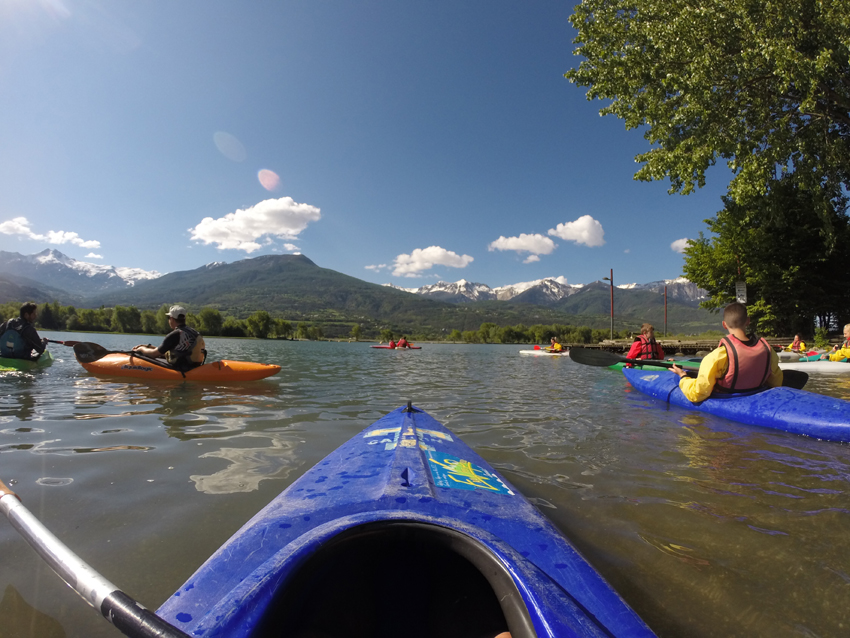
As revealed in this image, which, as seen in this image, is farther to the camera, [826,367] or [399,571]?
[826,367]

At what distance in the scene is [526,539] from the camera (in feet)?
7.25

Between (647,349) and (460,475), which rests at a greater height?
(647,349)

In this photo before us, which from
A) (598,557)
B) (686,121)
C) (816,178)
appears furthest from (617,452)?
(816,178)

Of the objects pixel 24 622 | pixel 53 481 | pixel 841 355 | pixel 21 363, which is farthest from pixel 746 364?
pixel 21 363

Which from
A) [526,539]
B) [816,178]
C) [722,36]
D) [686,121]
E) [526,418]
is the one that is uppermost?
[722,36]

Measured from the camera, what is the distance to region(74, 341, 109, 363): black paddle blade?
11.1 meters

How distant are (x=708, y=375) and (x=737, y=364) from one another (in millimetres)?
468

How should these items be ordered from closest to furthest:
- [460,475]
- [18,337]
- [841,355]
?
[460,475] < [18,337] < [841,355]

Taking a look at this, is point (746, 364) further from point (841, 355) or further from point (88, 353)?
point (88, 353)

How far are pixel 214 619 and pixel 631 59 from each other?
16.9m

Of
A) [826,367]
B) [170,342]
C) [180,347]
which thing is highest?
[170,342]

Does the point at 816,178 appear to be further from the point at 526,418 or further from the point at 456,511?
the point at 456,511

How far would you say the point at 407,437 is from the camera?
3.99m

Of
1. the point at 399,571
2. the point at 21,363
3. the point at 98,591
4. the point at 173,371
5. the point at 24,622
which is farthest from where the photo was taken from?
the point at 21,363
